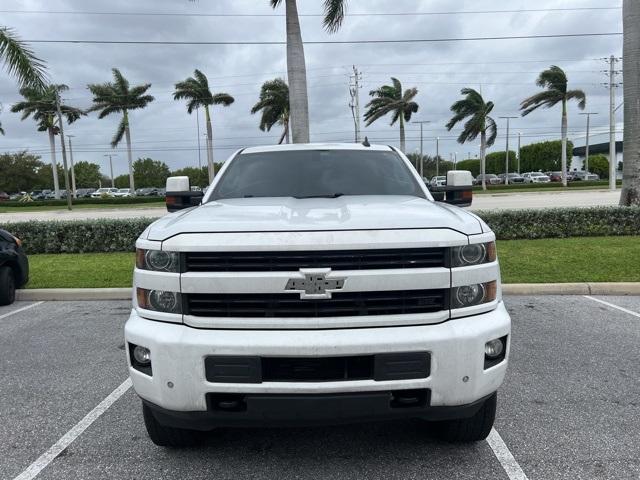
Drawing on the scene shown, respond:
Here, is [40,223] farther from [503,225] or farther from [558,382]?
[558,382]

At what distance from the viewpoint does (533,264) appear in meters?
8.65

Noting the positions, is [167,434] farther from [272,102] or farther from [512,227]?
[272,102]

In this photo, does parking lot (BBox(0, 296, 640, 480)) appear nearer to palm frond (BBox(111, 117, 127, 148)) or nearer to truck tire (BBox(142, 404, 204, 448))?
truck tire (BBox(142, 404, 204, 448))

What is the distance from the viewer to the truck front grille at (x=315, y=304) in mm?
2506

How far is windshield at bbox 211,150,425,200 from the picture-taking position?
3973 millimetres

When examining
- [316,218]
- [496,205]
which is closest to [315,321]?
[316,218]

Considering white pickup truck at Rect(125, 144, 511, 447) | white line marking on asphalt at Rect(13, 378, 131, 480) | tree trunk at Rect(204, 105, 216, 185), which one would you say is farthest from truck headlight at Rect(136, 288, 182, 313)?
tree trunk at Rect(204, 105, 216, 185)

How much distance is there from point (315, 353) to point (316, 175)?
2.03 meters

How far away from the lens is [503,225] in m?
11.3

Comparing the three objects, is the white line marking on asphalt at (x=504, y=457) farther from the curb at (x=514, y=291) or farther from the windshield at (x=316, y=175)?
the curb at (x=514, y=291)

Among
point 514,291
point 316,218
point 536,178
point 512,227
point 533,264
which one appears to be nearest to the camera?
point 316,218

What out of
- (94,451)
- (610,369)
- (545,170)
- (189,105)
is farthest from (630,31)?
(545,170)

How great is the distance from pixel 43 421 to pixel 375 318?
2.57 meters

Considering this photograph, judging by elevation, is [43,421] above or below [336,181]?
below
